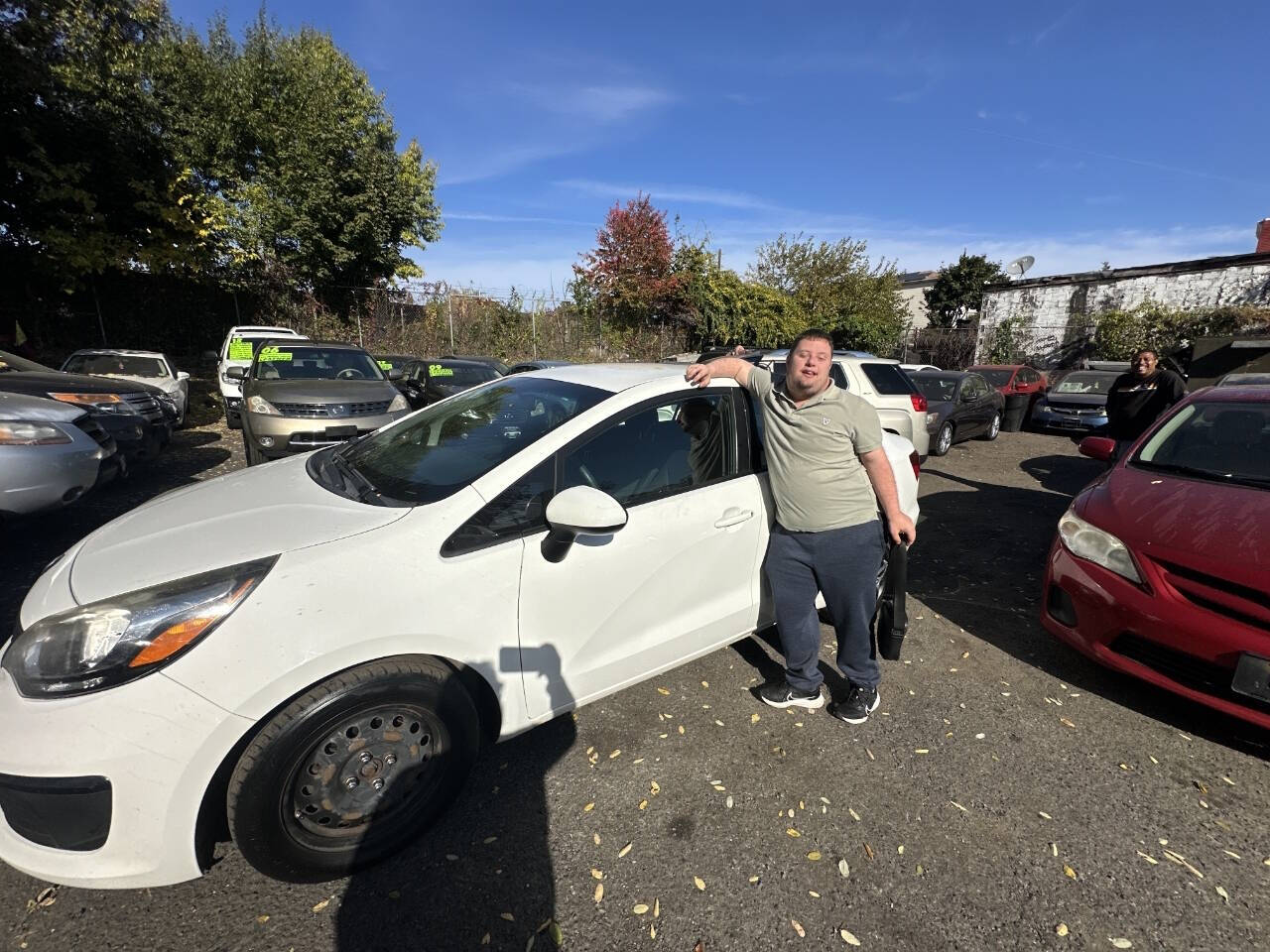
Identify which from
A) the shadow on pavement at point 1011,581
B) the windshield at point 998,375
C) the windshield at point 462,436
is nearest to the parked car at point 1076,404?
the windshield at point 998,375

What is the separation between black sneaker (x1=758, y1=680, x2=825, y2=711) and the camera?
2783 mm

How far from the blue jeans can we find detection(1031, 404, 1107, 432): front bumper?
10849 mm

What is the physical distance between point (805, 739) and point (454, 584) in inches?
69.0

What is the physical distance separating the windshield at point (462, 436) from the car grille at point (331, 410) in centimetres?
411

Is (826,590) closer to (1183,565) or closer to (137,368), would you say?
(1183,565)

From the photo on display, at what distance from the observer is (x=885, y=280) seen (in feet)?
87.0

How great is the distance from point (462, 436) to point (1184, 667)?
330cm

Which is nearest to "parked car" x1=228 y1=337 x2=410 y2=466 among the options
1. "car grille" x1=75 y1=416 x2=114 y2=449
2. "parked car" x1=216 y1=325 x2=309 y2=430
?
"parked car" x1=216 y1=325 x2=309 y2=430

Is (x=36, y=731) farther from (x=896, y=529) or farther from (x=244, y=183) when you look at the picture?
(x=244, y=183)

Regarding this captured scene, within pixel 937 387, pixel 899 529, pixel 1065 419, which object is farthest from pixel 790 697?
pixel 1065 419

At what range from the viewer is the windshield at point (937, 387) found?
31.2ft

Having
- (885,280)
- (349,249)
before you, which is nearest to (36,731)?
(349,249)

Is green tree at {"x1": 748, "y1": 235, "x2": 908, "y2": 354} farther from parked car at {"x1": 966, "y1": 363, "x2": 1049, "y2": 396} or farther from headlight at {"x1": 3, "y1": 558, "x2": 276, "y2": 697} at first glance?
headlight at {"x1": 3, "y1": 558, "x2": 276, "y2": 697}

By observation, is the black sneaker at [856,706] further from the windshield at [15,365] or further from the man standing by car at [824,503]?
the windshield at [15,365]
